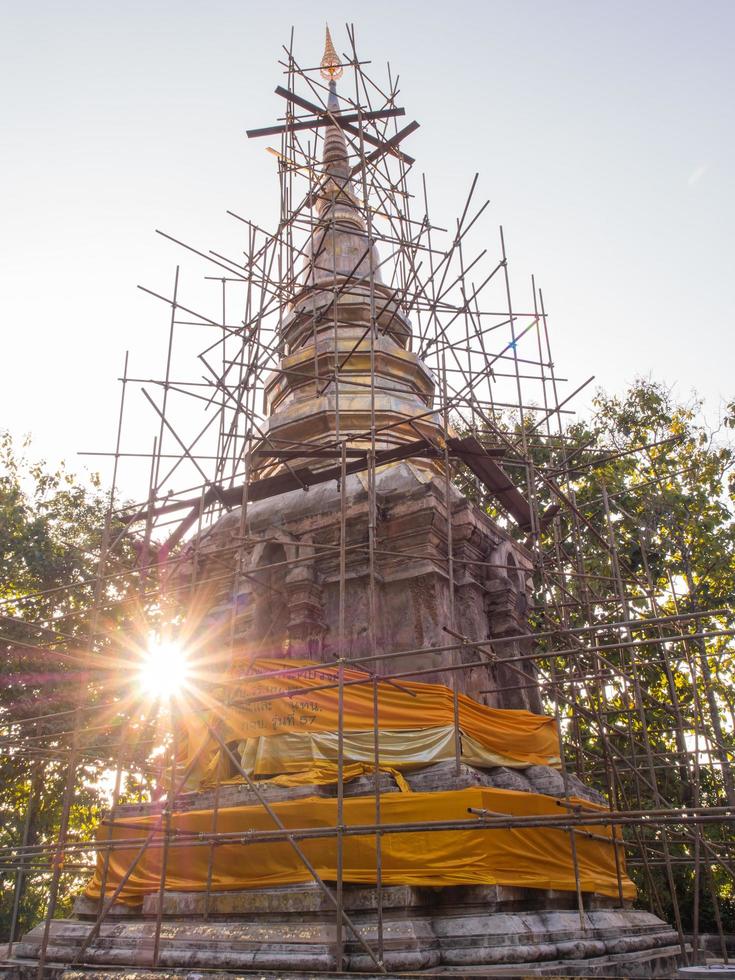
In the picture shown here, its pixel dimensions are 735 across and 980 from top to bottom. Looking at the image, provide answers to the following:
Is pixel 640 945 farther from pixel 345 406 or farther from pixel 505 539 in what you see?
pixel 345 406

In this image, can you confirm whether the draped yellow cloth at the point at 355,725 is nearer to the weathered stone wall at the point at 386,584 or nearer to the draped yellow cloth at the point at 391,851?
the draped yellow cloth at the point at 391,851

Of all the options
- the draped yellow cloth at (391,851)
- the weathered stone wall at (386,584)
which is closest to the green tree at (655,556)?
the weathered stone wall at (386,584)

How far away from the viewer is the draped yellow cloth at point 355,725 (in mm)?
8523

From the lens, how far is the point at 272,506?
12.7 m

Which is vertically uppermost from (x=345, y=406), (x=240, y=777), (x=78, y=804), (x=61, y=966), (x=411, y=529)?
(x=345, y=406)

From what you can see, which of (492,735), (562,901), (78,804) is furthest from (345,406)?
(78,804)

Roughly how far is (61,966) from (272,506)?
6.59 meters

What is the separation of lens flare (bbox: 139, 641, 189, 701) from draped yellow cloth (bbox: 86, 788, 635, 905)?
5.80 feet

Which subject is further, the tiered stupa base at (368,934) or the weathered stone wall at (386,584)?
the weathered stone wall at (386,584)

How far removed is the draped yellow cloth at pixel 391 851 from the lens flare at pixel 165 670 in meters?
1.77

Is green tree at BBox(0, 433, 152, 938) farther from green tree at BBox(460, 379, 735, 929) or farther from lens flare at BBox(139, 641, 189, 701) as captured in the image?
green tree at BBox(460, 379, 735, 929)

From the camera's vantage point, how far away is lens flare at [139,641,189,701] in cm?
996

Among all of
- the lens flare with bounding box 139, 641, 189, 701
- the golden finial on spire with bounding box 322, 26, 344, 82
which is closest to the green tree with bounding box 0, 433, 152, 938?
the lens flare with bounding box 139, 641, 189, 701

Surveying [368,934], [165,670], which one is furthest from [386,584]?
[368,934]
